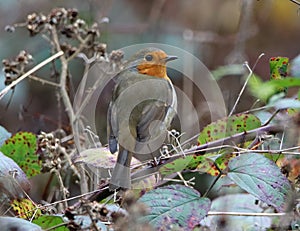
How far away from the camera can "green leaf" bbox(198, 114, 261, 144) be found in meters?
1.61

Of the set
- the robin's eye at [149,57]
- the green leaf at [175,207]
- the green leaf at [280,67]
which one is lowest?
the green leaf at [175,207]

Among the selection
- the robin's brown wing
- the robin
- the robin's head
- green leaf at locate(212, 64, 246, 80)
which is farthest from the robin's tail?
the robin's head

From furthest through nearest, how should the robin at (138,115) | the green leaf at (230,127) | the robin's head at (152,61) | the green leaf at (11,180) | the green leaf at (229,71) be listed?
the robin's head at (152,61) → the robin at (138,115) → the green leaf at (229,71) → the green leaf at (230,127) → the green leaf at (11,180)

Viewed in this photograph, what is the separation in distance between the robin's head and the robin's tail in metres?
0.91

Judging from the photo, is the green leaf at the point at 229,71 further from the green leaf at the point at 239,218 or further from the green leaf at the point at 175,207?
the green leaf at the point at 175,207

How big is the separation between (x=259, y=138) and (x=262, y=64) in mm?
2919

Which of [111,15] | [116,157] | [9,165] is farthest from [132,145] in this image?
[111,15]

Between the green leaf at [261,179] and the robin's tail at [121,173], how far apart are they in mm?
279

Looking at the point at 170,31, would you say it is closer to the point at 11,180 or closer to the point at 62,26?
the point at 62,26

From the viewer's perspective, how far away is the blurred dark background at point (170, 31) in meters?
4.09

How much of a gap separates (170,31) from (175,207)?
12.2 ft

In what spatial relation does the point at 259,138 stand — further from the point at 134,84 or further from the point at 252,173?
the point at 134,84

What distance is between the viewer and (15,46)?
459cm

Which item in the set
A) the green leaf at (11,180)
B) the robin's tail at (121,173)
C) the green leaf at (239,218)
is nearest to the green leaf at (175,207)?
the green leaf at (239,218)
